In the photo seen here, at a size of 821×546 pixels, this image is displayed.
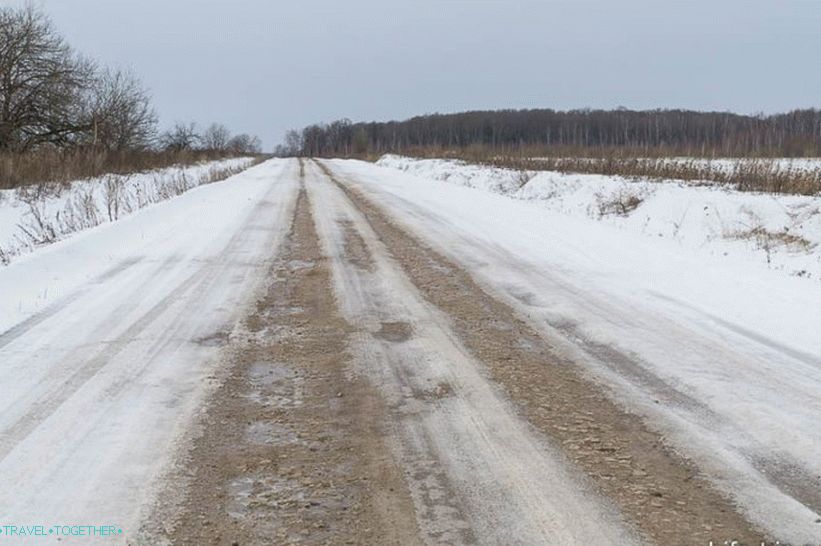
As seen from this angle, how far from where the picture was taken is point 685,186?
17891 mm

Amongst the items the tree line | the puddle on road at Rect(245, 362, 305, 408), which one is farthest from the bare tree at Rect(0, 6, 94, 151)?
the puddle on road at Rect(245, 362, 305, 408)

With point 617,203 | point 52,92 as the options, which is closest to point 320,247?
point 617,203

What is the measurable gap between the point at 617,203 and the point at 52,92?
2554 cm

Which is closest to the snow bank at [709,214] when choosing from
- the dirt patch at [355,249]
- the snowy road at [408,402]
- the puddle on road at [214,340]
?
the snowy road at [408,402]

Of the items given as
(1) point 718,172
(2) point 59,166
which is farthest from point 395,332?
(2) point 59,166

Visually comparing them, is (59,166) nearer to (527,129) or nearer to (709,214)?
(709,214)

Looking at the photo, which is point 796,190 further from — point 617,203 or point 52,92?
point 52,92

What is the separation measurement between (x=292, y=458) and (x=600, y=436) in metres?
1.67

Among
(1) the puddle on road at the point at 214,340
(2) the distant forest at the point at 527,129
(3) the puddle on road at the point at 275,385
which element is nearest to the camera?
(3) the puddle on road at the point at 275,385

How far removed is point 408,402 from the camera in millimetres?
4195

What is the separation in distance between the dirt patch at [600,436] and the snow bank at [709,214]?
5740 mm

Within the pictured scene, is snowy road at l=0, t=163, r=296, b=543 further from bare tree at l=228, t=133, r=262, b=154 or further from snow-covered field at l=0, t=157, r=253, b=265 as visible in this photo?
bare tree at l=228, t=133, r=262, b=154

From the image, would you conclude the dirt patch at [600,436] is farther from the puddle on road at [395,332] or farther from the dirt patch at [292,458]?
the dirt patch at [292,458]

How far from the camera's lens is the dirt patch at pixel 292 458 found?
2752 mm
